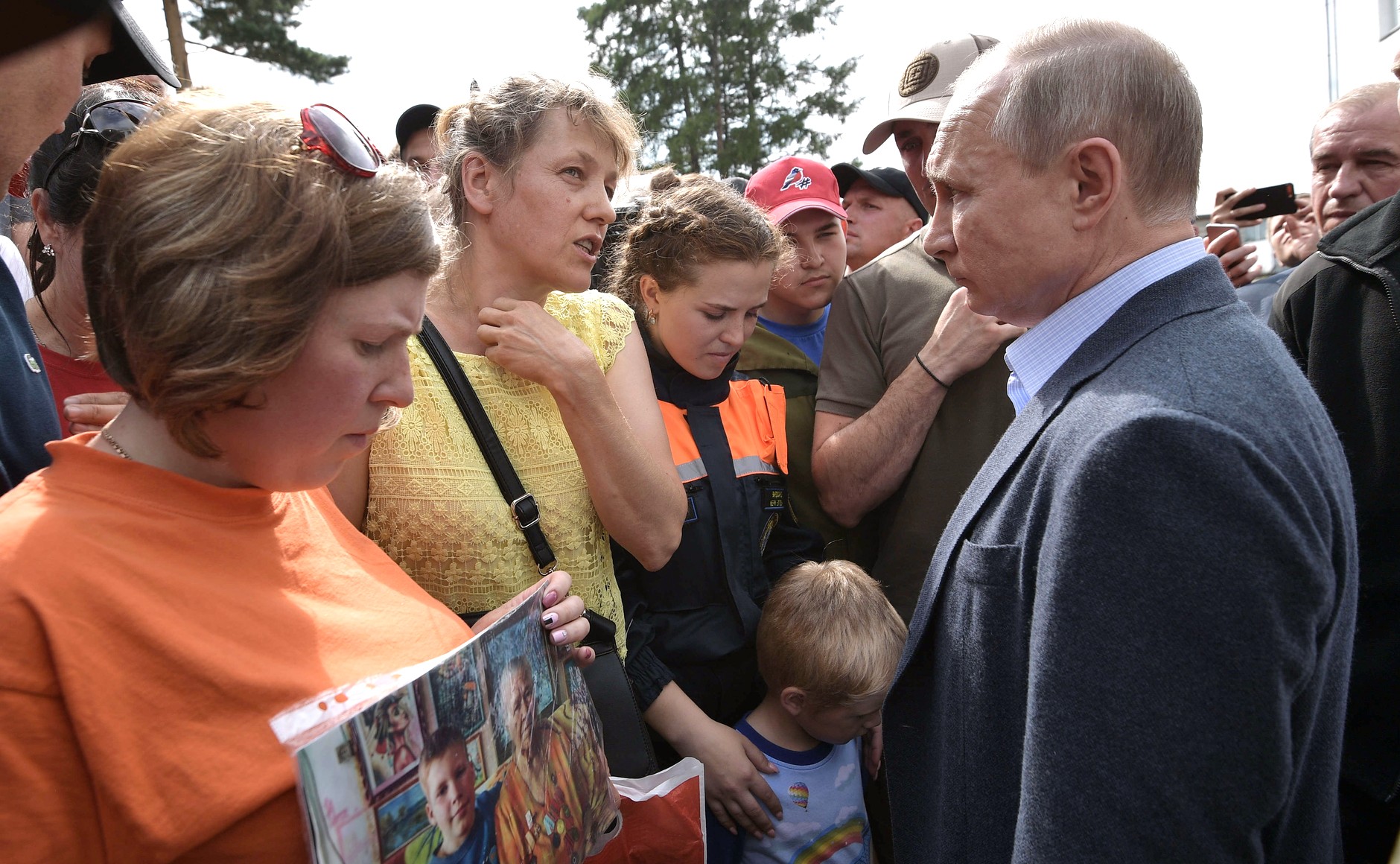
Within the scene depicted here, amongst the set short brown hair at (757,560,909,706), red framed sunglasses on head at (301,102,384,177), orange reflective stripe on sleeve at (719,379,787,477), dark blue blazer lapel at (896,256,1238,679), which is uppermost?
red framed sunglasses on head at (301,102,384,177)

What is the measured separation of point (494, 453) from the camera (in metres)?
1.89

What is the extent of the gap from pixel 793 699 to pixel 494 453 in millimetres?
1025

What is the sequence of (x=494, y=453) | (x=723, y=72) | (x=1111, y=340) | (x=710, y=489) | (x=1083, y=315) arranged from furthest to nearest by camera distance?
(x=723, y=72)
(x=710, y=489)
(x=494, y=453)
(x=1083, y=315)
(x=1111, y=340)

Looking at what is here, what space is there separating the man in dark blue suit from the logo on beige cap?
5.07ft

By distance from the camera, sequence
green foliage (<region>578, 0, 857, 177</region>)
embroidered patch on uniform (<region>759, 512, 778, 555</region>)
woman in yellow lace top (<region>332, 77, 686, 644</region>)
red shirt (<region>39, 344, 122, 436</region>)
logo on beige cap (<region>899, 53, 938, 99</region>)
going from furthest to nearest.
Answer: green foliage (<region>578, 0, 857, 177</region>), logo on beige cap (<region>899, 53, 938, 99</region>), embroidered patch on uniform (<region>759, 512, 778, 555</region>), red shirt (<region>39, 344, 122, 436</region>), woman in yellow lace top (<region>332, 77, 686, 644</region>)

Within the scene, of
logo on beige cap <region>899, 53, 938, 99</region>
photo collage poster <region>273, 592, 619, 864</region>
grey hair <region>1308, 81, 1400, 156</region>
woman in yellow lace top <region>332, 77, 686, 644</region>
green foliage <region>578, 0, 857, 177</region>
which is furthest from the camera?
green foliage <region>578, 0, 857, 177</region>

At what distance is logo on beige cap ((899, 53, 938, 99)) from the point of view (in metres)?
3.02

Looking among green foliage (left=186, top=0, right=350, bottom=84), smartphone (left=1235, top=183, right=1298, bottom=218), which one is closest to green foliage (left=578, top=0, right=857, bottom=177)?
green foliage (left=186, top=0, right=350, bottom=84)

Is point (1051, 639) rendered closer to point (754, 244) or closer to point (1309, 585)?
point (1309, 585)

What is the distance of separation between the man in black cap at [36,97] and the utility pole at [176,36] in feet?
37.3

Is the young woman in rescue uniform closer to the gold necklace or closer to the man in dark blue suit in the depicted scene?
the man in dark blue suit

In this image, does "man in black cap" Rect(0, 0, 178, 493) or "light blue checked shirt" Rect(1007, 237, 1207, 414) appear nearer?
"man in black cap" Rect(0, 0, 178, 493)

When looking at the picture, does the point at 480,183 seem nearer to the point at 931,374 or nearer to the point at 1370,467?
the point at 931,374

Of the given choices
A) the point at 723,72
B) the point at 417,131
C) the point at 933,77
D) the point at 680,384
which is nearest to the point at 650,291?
the point at 680,384
